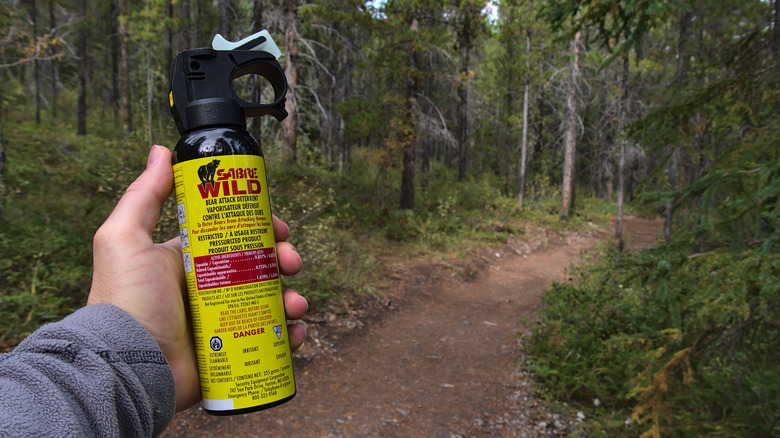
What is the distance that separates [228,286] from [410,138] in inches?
472

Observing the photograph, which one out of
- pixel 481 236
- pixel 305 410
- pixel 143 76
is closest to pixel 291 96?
pixel 481 236

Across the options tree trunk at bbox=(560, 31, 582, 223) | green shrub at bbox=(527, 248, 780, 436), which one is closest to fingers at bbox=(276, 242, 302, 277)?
green shrub at bbox=(527, 248, 780, 436)

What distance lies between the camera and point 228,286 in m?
1.43

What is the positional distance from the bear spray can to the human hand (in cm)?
12

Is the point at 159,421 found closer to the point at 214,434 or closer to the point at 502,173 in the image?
the point at 214,434

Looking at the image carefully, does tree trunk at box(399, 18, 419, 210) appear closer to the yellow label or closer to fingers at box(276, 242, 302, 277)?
fingers at box(276, 242, 302, 277)

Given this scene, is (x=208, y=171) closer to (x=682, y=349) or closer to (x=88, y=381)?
(x=88, y=381)

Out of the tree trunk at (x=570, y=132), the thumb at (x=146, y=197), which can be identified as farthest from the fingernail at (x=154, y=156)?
the tree trunk at (x=570, y=132)

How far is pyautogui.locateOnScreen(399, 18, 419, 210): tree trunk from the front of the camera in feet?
41.3

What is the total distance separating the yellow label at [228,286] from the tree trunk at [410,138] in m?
11.0

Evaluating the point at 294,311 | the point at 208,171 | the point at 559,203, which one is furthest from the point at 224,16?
the point at 559,203

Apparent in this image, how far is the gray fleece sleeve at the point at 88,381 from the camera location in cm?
90


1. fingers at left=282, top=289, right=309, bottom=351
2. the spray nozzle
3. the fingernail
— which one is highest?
the spray nozzle

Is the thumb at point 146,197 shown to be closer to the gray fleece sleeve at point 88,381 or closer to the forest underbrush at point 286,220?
the gray fleece sleeve at point 88,381
